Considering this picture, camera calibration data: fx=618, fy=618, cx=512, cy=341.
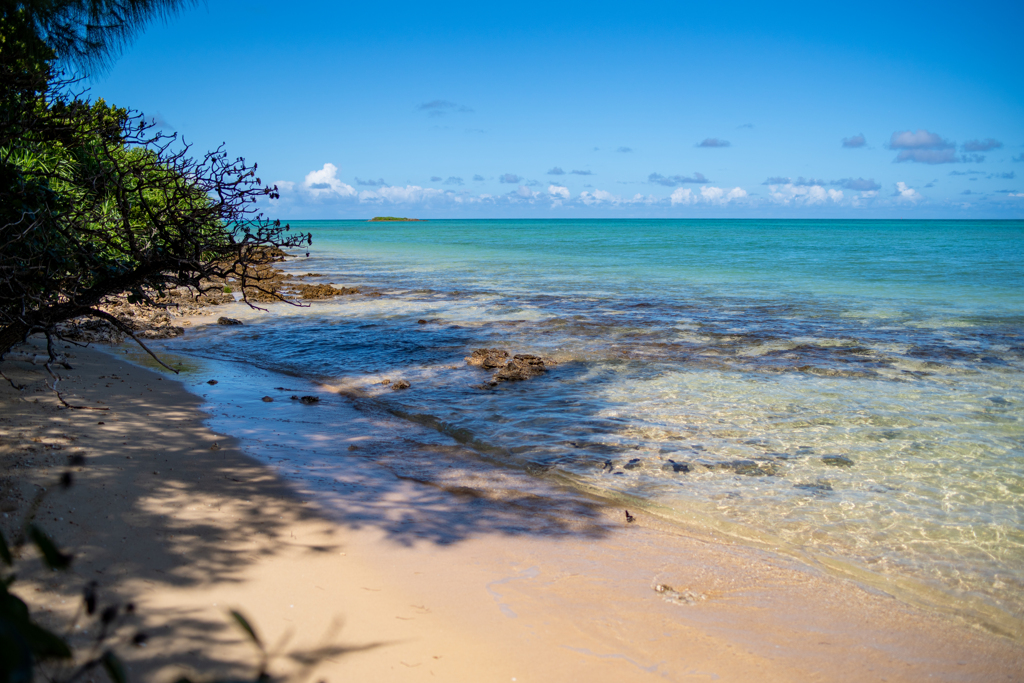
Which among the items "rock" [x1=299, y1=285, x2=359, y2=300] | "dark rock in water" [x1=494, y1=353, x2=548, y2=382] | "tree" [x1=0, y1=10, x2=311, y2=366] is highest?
"tree" [x1=0, y1=10, x2=311, y2=366]

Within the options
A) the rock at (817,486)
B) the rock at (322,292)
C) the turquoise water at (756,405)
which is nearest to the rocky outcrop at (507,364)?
the turquoise water at (756,405)

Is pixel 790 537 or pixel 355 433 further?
pixel 355 433

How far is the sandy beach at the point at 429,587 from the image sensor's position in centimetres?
305

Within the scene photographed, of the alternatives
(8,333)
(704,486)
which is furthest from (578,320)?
(8,333)

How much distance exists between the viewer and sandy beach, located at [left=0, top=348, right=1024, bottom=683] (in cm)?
305

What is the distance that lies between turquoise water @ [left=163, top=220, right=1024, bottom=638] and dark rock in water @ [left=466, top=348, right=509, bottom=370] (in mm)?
214

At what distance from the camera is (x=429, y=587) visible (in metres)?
3.66

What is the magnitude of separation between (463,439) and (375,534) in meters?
2.57

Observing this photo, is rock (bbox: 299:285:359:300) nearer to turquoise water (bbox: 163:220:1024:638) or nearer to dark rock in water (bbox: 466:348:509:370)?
turquoise water (bbox: 163:220:1024:638)

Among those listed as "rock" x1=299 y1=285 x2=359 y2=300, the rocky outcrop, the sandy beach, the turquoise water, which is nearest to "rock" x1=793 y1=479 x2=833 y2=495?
the turquoise water

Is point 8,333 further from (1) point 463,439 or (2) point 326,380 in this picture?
(2) point 326,380

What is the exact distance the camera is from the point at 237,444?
5.77m

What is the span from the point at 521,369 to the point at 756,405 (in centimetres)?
336

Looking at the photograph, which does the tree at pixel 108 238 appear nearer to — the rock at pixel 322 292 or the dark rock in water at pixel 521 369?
the dark rock in water at pixel 521 369
